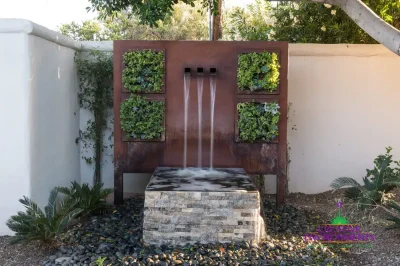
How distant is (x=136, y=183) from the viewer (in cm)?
812

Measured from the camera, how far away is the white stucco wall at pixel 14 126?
5.56 meters

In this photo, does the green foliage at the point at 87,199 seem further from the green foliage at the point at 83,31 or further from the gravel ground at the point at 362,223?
the green foliage at the point at 83,31

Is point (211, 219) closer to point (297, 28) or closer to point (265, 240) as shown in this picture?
point (265, 240)

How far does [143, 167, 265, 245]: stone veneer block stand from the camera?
5031 millimetres

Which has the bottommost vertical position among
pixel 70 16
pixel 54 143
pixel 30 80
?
pixel 54 143

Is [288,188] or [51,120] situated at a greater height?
[51,120]

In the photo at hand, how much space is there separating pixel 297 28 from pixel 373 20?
2.52 m

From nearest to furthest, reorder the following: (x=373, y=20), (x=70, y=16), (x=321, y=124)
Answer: (x=373, y=20), (x=321, y=124), (x=70, y=16)

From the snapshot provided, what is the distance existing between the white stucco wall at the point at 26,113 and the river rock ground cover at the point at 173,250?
66cm

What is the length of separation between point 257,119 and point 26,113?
311 cm

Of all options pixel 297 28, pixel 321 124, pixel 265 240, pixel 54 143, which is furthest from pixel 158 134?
pixel 297 28

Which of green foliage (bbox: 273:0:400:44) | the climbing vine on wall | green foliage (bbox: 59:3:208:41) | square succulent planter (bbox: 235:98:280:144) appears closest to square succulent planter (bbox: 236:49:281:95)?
square succulent planter (bbox: 235:98:280:144)

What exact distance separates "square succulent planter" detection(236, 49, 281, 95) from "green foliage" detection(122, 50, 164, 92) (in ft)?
3.73

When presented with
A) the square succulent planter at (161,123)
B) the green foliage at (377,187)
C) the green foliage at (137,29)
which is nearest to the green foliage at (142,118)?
the square succulent planter at (161,123)
